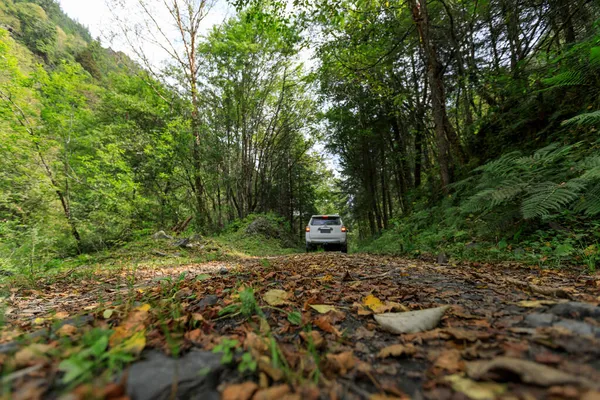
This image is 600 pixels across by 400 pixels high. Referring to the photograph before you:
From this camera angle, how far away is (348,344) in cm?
122

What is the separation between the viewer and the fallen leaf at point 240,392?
0.78m

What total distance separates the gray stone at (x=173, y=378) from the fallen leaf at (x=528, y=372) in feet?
3.02

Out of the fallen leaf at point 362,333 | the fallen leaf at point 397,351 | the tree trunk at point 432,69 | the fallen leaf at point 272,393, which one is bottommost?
the fallen leaf at point 362,333

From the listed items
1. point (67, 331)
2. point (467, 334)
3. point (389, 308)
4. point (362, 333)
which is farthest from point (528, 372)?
point (67, 331)

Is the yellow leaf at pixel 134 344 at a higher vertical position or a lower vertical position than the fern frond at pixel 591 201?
lower

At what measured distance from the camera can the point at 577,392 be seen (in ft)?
2.15

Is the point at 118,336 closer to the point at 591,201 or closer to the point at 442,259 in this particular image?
the point at 442,259

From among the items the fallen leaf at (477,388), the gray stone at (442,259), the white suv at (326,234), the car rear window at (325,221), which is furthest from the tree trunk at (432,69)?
the fallen leaf at (477,388)

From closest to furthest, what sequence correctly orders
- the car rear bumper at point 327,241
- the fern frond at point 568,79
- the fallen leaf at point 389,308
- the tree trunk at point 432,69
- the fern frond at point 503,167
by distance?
the fallen leaf at point 389,308 < the fern frond at point 568,79 < the fern frond at point 503,167 < the tree trunk at point 432,69 < the car rear bumper at point 327,241

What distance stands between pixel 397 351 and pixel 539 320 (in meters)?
0.77

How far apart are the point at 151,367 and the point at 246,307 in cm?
64

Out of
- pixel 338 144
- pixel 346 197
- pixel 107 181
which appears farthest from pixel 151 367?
pixel 346 197

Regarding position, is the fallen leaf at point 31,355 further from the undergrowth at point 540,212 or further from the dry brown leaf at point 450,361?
the undergrowth at point 540,212

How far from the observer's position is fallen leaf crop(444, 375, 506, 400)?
0.72 m
